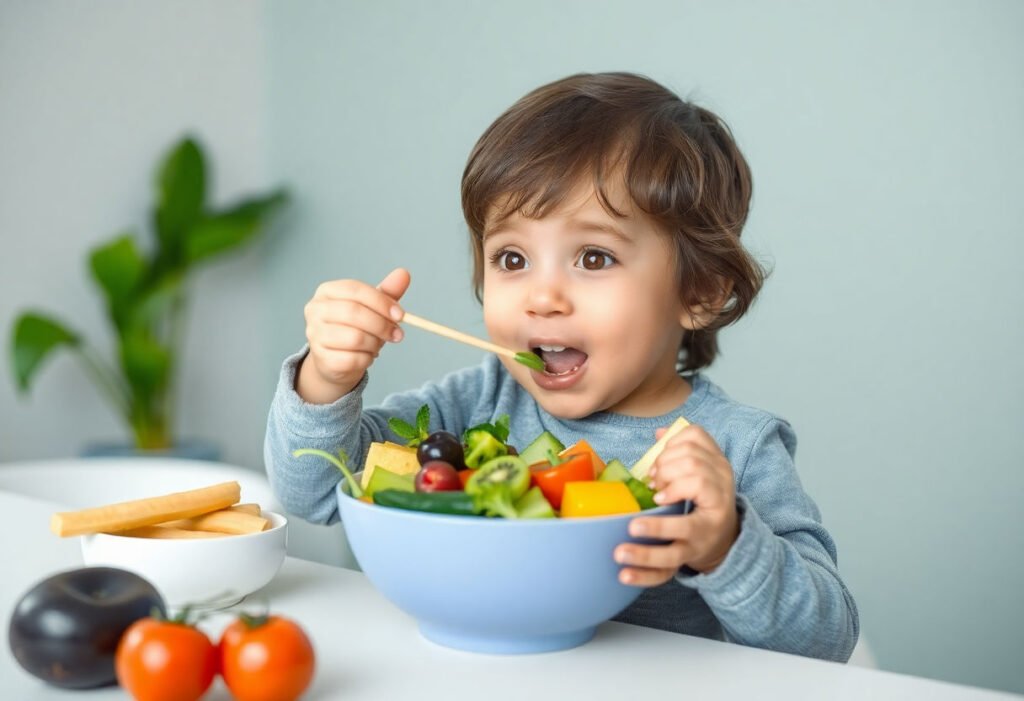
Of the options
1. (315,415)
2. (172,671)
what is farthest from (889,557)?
(172,671)

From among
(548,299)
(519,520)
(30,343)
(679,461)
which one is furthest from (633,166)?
(30,343)

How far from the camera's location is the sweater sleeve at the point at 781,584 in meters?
0.86

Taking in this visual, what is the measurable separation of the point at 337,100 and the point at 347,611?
10.0 ft

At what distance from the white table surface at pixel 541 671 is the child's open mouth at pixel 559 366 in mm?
353

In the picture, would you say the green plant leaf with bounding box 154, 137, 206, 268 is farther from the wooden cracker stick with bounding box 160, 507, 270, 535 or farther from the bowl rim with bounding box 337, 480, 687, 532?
the bowl rim with bounding box 337, 480, 687, 532

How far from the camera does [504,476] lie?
0.76m

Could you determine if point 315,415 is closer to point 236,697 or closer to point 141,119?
point 236,697

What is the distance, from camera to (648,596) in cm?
115

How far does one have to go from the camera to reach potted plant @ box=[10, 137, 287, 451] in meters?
3.23

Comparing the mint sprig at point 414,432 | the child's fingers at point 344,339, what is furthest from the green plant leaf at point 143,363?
the mint sprig at point 414,432

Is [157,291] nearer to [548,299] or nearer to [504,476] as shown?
[548,299]

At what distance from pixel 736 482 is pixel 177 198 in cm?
276

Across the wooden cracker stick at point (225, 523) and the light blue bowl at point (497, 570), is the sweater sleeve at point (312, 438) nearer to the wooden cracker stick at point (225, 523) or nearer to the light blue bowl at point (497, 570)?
the wooden cracker stick at point (225, 523)

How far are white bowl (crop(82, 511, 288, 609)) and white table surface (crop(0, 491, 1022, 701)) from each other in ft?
0.11
